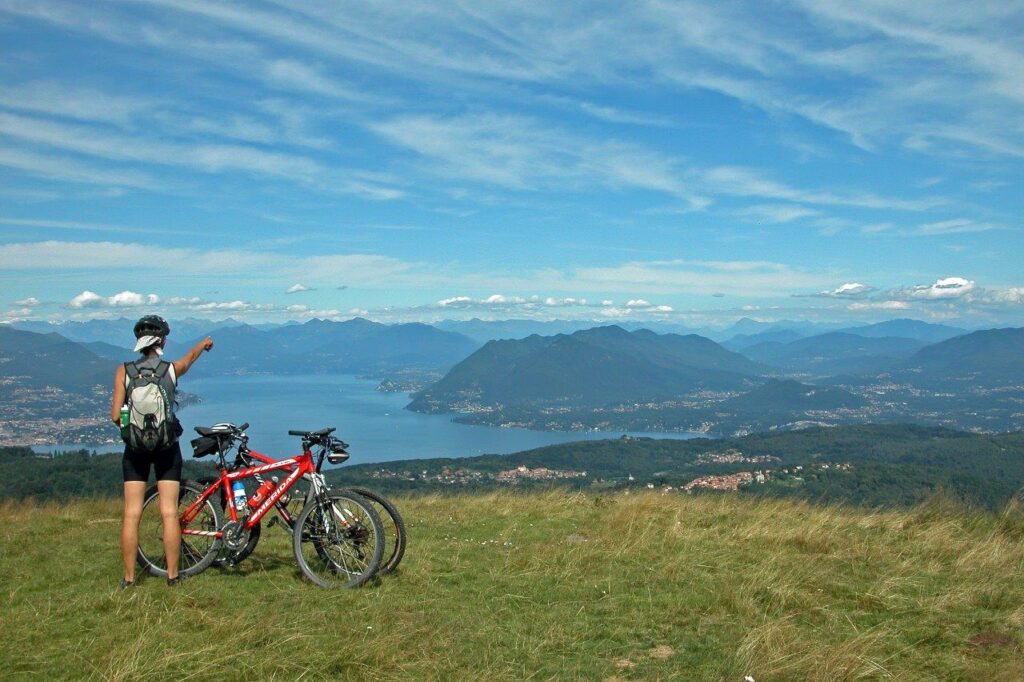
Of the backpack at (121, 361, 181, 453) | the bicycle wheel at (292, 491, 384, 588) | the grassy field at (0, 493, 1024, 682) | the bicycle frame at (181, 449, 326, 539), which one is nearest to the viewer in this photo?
the grassy field at (0, 493, 1024, 682)

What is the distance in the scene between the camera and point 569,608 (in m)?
6.24

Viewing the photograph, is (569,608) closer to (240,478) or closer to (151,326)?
(240,478)

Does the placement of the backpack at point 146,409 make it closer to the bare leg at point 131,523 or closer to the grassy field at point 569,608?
the bare leg at point 131,523

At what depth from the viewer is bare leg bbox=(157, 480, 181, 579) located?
664 cm

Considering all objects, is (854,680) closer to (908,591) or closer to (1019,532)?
(908,591)

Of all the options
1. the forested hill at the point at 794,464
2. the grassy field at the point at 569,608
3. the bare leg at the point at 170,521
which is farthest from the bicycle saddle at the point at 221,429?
the forested hill at the point at 794,464

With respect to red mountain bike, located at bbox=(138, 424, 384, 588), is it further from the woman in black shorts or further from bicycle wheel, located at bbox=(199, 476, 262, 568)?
the woman in black shorts

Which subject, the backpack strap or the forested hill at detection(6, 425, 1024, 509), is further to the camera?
the forested hill at detection(6, 425, 1024, 509)

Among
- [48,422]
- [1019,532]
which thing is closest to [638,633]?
[1019,532]

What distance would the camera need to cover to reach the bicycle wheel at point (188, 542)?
704 centimetres

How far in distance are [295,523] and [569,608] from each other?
2.92 meters

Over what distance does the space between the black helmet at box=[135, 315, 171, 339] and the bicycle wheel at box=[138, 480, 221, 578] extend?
1666 millimetres

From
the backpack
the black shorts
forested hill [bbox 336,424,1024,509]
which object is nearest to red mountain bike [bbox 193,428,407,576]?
the black shorts

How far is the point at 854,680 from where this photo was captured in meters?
4.60
